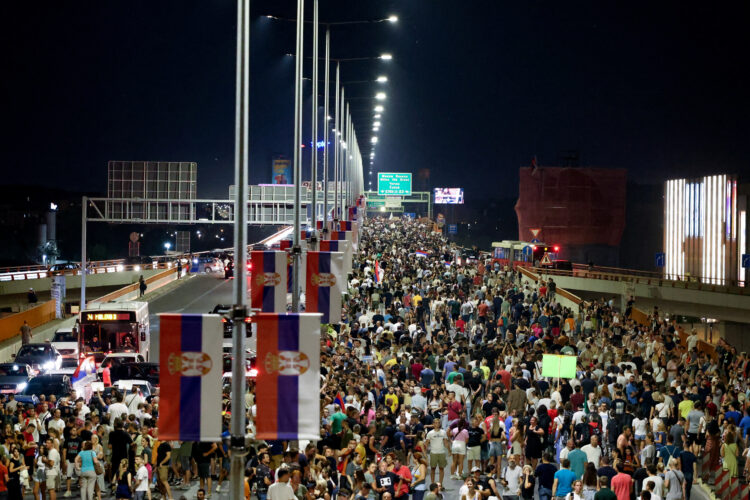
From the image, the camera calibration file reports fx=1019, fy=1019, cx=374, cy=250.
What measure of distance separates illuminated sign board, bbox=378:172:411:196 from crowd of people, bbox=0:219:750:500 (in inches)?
4158

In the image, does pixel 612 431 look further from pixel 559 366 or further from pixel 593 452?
pixel 593 452

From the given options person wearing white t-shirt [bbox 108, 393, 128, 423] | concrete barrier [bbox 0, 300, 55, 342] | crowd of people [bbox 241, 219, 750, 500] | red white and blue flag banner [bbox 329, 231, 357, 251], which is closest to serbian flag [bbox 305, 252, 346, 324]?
crowd of people [bbox 241, 219, 750, 500]

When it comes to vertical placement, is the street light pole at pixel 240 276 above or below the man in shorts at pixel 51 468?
above

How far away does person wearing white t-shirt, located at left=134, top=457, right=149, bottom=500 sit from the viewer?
14844mm

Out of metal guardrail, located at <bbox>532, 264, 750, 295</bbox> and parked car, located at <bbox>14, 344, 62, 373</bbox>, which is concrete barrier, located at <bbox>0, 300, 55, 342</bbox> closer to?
parked car, located at <bbox>14, 344, 62, 373</bbox>

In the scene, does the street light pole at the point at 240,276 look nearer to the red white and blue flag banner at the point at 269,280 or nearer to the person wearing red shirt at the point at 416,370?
the red white and blue flag banner at the point at 269,280

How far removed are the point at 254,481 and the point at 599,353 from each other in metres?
13.1

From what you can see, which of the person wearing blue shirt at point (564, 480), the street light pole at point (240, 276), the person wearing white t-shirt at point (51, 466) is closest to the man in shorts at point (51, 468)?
the person wearing white t-shirt at point (51, 466)

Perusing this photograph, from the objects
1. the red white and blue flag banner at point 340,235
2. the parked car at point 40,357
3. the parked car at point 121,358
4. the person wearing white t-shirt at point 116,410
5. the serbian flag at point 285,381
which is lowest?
the parked car at point 40,357

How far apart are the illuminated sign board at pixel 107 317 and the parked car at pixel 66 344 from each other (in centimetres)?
315

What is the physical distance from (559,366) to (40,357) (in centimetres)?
1851

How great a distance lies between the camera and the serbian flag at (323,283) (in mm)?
19234

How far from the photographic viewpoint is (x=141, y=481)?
48.7 feet

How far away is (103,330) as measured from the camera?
101ft
